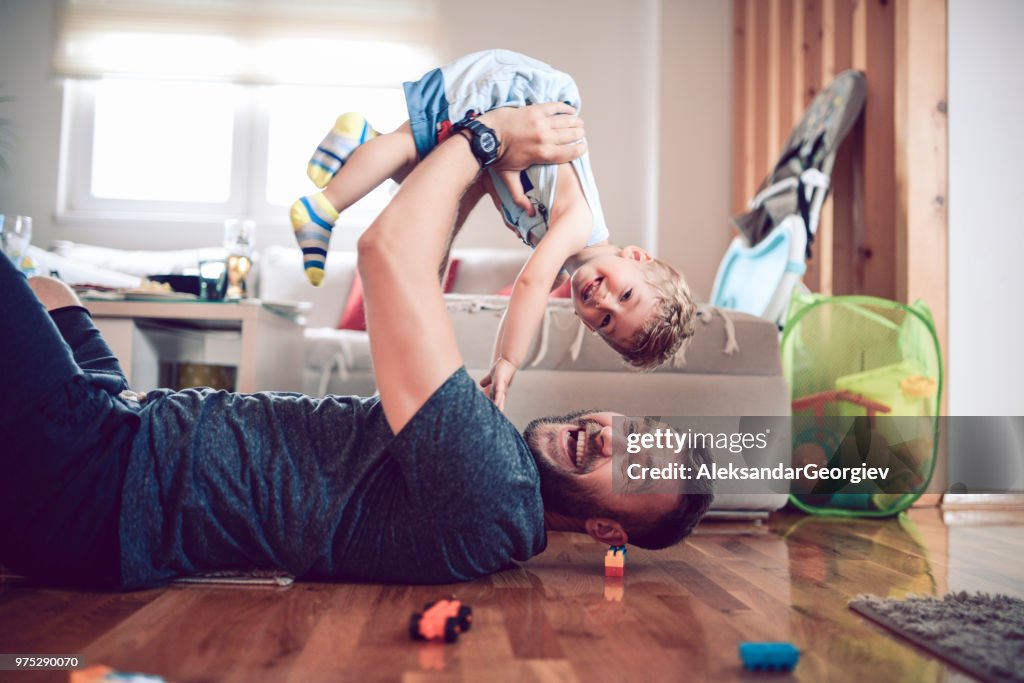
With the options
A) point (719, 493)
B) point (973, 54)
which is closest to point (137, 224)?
point (719, 493)

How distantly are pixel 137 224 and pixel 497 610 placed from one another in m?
4.12

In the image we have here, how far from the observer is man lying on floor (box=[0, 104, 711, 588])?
3.75 ft

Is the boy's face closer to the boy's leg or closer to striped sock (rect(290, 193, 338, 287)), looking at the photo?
the boy's leg

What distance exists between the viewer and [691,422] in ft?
7.52

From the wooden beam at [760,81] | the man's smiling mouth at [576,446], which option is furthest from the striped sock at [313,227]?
the wooden beam at [760,81]

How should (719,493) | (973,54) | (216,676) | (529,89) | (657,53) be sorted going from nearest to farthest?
1. (216,676)
2. (529,89)
3. (719,493)
4. (973,54)
5. (657,53)

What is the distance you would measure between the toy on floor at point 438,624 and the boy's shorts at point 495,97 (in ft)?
2.86

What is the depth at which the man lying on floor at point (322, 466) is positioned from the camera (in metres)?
1.14

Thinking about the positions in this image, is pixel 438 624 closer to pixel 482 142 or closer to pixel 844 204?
pixel 482 142

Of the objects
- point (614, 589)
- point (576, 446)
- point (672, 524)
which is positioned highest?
point (576, 446)

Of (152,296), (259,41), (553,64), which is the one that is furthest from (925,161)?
(259,41)

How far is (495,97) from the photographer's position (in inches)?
65.6

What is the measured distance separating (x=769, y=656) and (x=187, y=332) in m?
2.24

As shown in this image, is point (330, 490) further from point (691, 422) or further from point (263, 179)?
point (263, 179)
